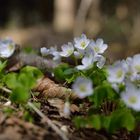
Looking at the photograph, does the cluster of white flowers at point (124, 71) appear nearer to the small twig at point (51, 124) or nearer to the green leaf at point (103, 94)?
the green leaf at point (103, 94)

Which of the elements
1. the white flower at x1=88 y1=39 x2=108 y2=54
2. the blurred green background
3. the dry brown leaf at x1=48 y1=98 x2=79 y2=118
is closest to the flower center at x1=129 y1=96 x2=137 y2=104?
the dry brown leaf at x1=48 y1=98 x2=79 y2=118

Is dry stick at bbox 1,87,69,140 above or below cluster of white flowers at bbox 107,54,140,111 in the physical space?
below

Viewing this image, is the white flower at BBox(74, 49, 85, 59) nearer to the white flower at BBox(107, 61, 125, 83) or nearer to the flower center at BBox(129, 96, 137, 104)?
the white flower at BBox(107, 61, 125, 83)

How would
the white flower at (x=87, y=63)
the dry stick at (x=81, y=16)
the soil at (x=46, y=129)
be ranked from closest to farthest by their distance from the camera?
the soil at (x=46, y=129) → the white flower at (x=87, y=63) → the dry stick at (x=81, y=16)

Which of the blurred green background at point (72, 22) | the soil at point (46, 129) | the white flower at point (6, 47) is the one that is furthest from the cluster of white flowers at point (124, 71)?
the blurred green background at point (72, 22)

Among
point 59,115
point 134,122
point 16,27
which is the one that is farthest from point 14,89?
point 16,27

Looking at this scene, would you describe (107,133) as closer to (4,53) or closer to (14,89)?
(14,89)
